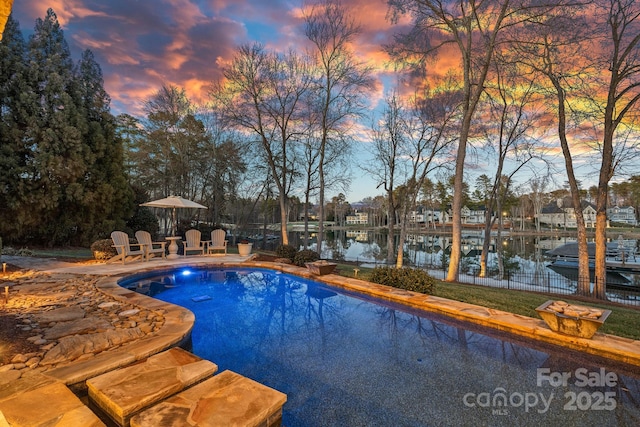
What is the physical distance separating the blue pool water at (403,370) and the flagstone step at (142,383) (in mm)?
758

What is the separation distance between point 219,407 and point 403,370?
6.99ft

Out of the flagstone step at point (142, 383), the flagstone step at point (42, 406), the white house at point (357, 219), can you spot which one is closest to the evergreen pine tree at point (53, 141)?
the flagstone step at point (42, 406)

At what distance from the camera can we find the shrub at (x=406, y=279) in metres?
6.11

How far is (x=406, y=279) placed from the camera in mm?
6375

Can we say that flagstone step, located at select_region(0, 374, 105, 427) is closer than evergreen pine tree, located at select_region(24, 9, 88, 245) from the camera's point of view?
Yes

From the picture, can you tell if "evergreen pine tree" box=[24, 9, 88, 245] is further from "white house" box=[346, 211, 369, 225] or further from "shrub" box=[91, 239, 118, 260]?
"white house" box=[346, 211, 369, 225]

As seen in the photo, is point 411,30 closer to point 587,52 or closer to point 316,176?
point 587,52

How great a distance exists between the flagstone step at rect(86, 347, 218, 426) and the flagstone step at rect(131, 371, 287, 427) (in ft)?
0.29

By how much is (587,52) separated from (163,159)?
69.8 feet

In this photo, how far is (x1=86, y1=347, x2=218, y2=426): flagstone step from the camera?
206 centimetres

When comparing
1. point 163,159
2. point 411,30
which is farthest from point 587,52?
point 163,159

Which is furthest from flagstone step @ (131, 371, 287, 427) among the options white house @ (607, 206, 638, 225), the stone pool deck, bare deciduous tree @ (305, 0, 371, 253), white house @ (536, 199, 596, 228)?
white house @ (607, 206, 638, 225)

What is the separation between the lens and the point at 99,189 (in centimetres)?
1233

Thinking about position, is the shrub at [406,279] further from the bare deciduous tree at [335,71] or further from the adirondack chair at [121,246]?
the adirondack chair at [121,246]
